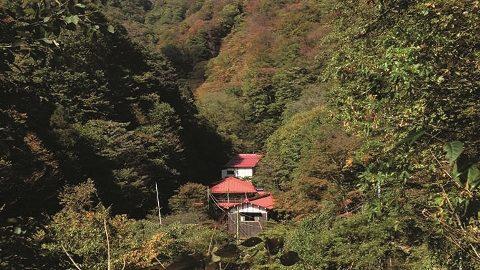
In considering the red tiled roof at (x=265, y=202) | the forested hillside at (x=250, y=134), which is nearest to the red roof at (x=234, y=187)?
the forested hillside at (x=250, y=134)

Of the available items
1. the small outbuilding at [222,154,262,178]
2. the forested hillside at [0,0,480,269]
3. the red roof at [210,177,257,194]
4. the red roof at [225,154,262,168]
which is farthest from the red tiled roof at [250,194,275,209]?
the red roof at [225,154,262,168]

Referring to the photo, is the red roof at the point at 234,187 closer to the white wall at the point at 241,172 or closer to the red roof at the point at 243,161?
the white wall at the point at 241,172

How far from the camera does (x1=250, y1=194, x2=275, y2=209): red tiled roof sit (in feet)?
69.4

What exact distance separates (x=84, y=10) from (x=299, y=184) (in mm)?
14516

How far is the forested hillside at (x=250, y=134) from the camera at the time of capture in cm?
175

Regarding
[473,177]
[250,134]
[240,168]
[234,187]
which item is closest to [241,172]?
[240,168]

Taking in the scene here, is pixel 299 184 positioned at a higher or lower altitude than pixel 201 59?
lower

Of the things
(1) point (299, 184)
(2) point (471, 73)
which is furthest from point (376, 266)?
(1) point (299, 184)

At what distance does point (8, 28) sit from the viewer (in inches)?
67.5

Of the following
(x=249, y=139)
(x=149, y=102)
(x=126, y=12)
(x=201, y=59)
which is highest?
(x=126, y=12)

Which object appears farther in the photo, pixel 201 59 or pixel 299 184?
pixel 201 59

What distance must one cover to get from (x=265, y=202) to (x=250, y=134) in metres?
18.3

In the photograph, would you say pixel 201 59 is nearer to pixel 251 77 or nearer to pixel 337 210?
pixel 251 77

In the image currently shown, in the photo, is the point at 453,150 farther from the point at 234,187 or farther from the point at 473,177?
the point at 234,187
